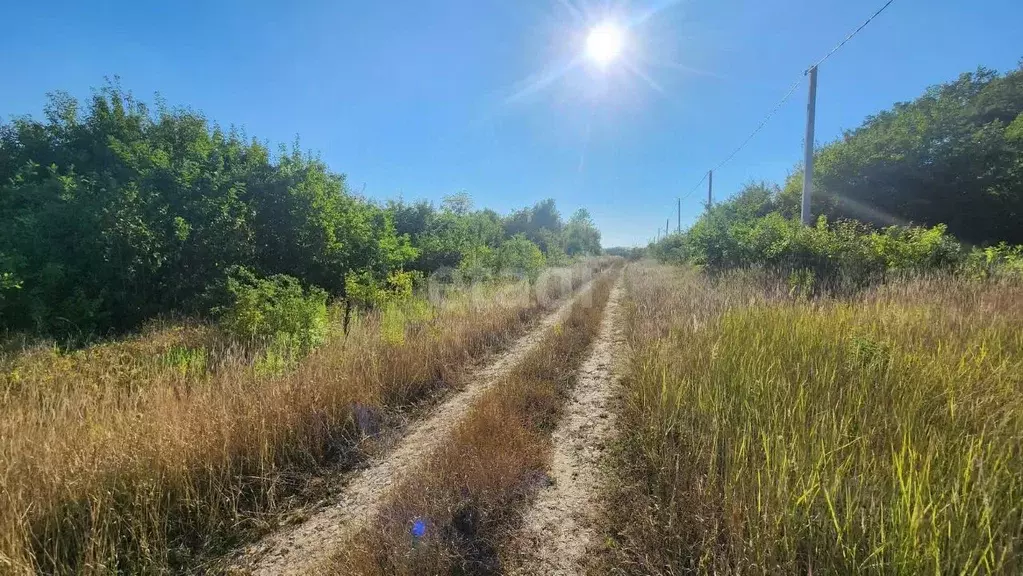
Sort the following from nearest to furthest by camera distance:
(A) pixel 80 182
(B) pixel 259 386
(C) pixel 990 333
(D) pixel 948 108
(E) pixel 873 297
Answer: (C) pixel 990 333
(B) pixel 259 386
(E) pixel 873 297
(A) pixel 80 182
(D) pixel 948 108

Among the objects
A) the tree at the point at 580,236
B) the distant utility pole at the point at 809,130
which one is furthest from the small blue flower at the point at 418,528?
the tree at the point at 580,236

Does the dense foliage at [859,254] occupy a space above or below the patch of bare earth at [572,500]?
above

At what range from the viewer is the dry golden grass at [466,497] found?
2.14 metres

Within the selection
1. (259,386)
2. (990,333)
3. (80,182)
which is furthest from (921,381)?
(80,182)

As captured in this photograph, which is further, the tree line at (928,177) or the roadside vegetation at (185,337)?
the tree line at (928,177)

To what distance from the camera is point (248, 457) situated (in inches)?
122

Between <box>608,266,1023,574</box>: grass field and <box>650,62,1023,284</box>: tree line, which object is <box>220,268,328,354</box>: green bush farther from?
<box>650,62,1023,284</box>: tree line

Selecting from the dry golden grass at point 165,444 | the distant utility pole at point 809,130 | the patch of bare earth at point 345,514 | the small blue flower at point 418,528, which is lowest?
the patch of bare earth at point 345,514

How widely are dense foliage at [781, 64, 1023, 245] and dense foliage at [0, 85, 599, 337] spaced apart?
23.7 m

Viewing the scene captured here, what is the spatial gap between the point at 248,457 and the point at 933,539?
4.70 meters

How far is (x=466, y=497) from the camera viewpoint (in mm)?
2637

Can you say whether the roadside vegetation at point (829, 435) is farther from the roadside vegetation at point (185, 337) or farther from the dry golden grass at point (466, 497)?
the roadside vegetation at point (185, 337)

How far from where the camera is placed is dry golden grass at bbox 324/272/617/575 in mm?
2143

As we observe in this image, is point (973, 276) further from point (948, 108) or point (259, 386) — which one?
point (948, 108)
